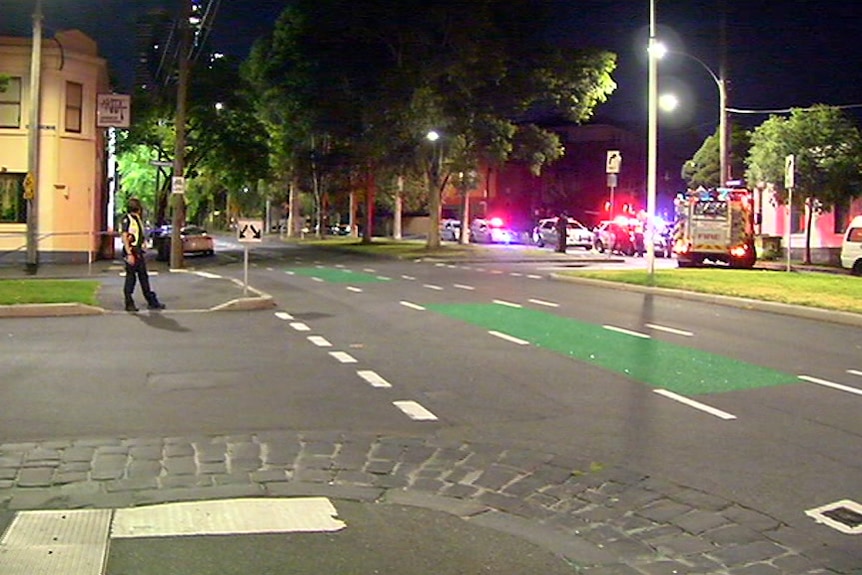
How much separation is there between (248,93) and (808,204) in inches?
977

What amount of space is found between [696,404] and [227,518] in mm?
5248

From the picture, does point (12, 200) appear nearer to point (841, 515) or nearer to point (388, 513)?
point (388, 513)

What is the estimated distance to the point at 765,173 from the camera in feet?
126

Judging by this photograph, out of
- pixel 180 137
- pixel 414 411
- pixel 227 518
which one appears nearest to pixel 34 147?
pixel 180 137

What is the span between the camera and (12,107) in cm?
3441

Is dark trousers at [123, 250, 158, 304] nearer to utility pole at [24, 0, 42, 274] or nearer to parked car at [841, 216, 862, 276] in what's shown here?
utility pole at [24, 0, 42, 274]

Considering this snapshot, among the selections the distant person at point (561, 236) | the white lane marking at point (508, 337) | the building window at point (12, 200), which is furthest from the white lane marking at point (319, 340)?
the distant person at point (561, 236)

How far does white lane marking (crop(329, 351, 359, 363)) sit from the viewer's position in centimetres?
1234

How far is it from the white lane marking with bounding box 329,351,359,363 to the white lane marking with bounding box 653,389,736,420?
3.58 m

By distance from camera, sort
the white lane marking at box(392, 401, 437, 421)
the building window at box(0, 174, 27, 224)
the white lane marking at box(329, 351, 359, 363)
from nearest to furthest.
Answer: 1. the white lane marking at box(392, 401, 437, 421)
2. the white lane marking at box(329, 351, 359, 363)
3. the building window at box(0, 174, 27, 224)

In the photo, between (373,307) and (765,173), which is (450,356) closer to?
(373,307)

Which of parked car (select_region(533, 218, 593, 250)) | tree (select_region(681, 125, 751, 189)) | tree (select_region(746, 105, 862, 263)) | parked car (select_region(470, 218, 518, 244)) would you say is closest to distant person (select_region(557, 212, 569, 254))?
parked car (select_region(533, 218, 593, 250))

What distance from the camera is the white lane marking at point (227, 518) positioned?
234 inches

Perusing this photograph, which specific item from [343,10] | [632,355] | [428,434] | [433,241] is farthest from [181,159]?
[428,434]
